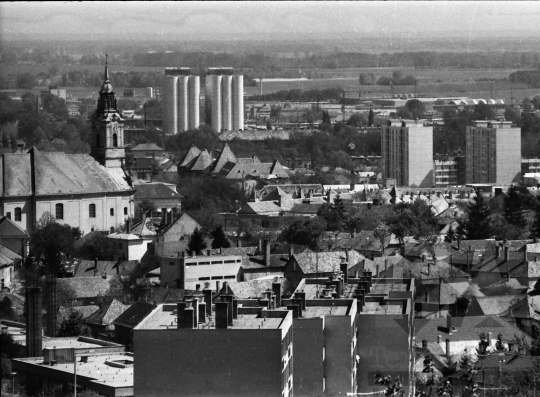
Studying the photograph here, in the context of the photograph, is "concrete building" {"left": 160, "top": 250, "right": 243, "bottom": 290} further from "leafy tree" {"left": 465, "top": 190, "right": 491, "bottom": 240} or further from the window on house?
the window on house

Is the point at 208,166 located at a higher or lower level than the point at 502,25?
lower

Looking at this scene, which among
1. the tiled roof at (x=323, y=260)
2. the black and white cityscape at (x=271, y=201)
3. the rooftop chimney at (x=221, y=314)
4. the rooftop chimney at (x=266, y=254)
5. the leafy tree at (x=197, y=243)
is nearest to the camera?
the rooftop chimney at (x=221, y=314)

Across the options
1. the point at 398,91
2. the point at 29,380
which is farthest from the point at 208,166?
the point at 29,380

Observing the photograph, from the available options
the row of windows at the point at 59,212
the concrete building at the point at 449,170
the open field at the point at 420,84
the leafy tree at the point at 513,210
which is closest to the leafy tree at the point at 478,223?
the leafy tree at the point at 513,210

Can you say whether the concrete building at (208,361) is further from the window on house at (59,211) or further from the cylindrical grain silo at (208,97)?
the cylindrical grain silo at (208,97)

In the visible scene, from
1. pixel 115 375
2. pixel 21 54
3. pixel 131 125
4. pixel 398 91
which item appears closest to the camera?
pixel 115 375

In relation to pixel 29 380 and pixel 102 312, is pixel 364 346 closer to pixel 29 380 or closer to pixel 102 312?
pixel 29 380
